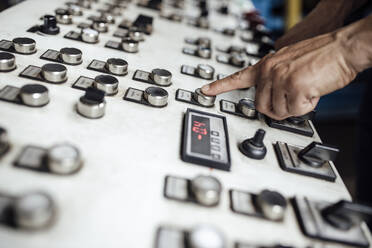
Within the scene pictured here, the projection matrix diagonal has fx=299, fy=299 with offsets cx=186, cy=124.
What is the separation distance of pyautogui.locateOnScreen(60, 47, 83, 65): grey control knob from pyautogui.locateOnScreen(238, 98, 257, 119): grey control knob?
17.0 inches

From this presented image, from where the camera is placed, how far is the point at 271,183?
555 millimetres

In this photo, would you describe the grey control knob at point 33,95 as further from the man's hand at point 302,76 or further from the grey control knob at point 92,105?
the man's hand at point 302,76

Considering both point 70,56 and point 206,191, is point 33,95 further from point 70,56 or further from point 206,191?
point 206,191

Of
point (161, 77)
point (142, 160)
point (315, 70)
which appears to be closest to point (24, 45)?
point (161, 77)

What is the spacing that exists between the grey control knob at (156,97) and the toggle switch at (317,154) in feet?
1.05

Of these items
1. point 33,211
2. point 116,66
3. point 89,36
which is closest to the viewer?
point 33,211

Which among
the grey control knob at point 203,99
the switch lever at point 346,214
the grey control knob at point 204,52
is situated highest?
the grey control knob at point 204,52

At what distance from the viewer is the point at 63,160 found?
437 mm

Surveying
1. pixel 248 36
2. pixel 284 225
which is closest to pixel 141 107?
pixel 284 225

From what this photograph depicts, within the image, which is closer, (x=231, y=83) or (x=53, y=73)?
(x=53, y=73)

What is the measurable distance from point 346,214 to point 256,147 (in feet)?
0.67

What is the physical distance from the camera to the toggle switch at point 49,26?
842mm

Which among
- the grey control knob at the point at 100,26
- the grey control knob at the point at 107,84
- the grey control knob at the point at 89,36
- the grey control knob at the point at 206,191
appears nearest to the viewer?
the grey control knob at the point at 206,191

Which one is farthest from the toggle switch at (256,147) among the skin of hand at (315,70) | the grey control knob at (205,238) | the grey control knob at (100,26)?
the grey control knob at (100,26)
